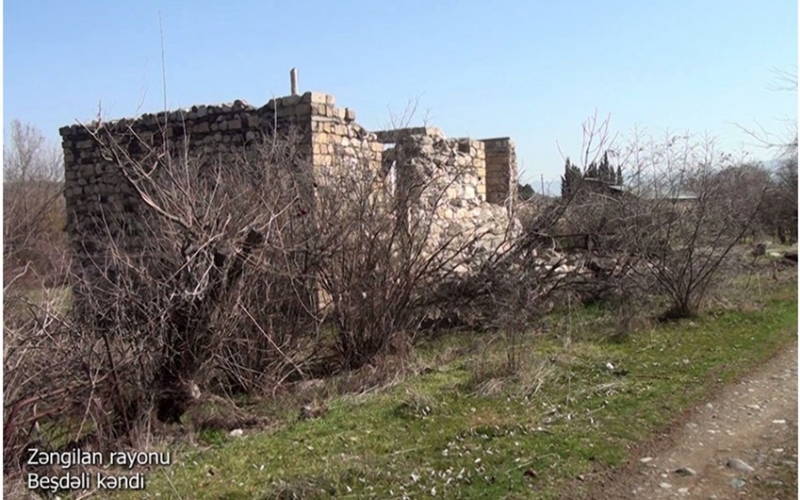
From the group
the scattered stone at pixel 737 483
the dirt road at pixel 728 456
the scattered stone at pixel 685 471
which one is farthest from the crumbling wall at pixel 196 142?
the scattered stone at pixel 737 483

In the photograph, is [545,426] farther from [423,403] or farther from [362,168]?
[362,168]

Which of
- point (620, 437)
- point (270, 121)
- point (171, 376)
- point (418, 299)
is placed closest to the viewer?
point (620, 437)

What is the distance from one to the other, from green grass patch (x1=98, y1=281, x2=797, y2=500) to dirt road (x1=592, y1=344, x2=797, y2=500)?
232mm

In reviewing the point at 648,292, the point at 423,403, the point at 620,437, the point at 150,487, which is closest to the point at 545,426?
the point at 620,437

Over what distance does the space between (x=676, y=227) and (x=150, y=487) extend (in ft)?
27.7

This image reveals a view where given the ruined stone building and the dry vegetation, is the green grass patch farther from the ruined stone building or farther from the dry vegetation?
the ruined stone building

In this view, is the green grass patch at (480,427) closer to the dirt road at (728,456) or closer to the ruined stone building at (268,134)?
the dirt road at (728,456)

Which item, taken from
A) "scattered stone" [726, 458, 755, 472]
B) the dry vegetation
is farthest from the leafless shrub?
"scattered stone" [726, 458, 755, 472]

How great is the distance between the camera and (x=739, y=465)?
482 cm

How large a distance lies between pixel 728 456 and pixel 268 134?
7.47 meters

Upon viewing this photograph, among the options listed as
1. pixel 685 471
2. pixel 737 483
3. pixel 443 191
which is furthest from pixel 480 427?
pixel 443 191

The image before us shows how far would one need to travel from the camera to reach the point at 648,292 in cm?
1101

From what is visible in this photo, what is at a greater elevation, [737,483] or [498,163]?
[498,163]

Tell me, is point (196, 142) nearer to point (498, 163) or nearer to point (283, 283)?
point (283, 283)
